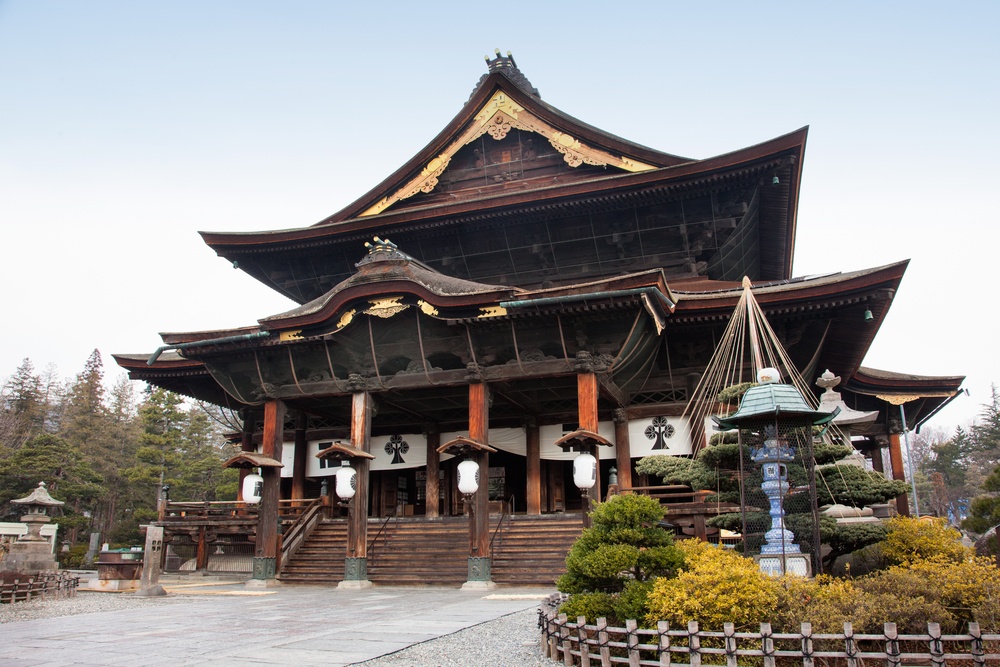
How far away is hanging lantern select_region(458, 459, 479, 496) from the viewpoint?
15.6 m

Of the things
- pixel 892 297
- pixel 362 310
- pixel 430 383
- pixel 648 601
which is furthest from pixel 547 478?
pixel 648 601

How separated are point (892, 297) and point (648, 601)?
39.5 feet

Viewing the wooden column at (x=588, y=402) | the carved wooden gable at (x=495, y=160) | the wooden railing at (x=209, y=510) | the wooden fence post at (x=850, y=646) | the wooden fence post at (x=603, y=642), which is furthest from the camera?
the carved wooden gable at (x=495, y=160)

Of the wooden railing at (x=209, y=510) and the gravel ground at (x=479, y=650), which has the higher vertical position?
the wooden railing at (x=209, y=510)

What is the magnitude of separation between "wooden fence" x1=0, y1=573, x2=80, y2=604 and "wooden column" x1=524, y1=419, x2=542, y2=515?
1127 cm

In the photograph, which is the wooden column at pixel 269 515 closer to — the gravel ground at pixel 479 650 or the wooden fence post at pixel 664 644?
the gravel ground at pixel 479 650

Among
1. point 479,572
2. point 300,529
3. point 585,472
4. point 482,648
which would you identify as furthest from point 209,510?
point 482,648

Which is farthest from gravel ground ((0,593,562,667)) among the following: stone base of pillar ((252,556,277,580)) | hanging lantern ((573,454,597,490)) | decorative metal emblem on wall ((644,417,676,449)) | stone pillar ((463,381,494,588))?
decorative metal emblem on wall ((644,417,676,449))

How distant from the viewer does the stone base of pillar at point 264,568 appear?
16.9m

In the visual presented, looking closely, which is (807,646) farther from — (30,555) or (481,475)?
(30,555)

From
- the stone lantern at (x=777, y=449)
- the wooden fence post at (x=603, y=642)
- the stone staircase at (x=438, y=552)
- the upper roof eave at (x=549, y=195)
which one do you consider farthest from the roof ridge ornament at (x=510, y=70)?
the wooden fence post at (x=603, y=642)

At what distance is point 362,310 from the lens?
685 inches

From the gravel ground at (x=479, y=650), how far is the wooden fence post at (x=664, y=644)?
131cm

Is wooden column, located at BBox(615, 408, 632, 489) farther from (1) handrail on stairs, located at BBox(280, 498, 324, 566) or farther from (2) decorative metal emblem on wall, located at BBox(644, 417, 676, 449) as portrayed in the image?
(1) handrail on stairs, located at BBox(280, 498, 324, 566)
